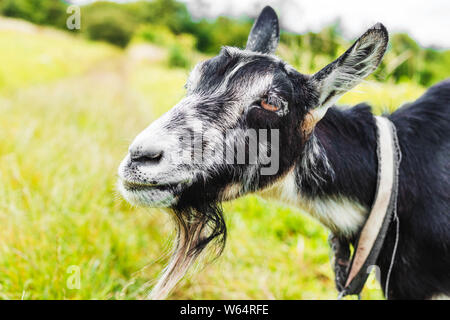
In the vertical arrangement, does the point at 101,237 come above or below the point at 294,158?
below

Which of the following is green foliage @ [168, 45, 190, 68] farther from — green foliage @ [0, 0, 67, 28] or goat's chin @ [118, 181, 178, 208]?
goat's chin @ [118, 181, 178, 208]

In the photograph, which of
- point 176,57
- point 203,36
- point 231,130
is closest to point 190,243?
point 231,130

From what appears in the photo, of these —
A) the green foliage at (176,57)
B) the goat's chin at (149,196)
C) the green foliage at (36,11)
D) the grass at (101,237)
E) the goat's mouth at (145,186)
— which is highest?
the green foliage at (36,11)

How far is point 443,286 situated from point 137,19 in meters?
47.0

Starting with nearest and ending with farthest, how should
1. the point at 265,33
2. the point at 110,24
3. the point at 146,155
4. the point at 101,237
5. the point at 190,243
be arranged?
the point at 146,155, the point at 190,243, the point at 265,33, the point at 101,237, the point at 110,24

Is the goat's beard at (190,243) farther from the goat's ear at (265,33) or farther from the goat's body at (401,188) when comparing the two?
the goat's ear at (265,33)

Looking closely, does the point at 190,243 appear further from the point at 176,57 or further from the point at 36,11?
the point at 36,11

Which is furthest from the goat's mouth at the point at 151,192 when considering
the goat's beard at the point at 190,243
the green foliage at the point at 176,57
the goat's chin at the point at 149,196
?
the green foliage at the point at 176,57

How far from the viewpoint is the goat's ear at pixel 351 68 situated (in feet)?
5.16

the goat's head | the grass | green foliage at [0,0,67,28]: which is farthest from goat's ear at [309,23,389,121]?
green foliage at [0,0,67,28]

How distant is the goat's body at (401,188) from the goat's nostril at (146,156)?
794 mm

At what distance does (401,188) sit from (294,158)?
627 millimetres

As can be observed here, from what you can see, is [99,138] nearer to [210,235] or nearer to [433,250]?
[210,235]

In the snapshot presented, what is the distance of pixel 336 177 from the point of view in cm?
193
